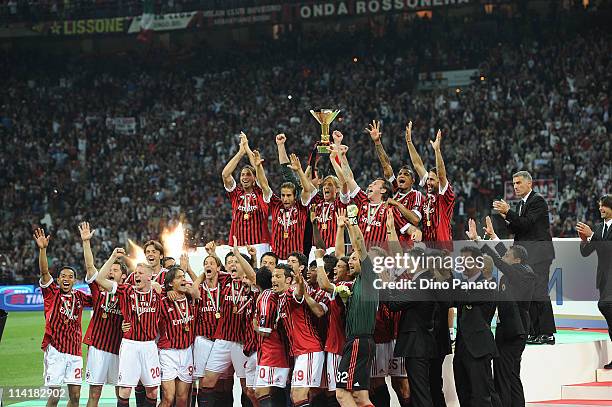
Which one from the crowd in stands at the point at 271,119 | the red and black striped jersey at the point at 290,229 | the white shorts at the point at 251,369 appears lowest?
the white shorts at the point at 251,369

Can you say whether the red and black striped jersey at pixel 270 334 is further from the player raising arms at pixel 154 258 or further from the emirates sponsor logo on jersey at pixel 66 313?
the emirates sponsor logo on jersey at pixel 66 313

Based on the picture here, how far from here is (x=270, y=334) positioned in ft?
32.2

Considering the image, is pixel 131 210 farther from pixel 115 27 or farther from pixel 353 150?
pixel 115 27

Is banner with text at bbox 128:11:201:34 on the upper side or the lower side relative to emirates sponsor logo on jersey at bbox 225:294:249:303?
upper

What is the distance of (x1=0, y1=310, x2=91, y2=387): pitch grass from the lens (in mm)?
15688

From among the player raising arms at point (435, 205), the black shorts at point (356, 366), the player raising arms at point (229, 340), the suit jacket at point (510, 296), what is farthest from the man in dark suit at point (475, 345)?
the player raising arms at point (229, 340)

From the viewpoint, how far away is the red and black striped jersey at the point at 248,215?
1205 centimetres

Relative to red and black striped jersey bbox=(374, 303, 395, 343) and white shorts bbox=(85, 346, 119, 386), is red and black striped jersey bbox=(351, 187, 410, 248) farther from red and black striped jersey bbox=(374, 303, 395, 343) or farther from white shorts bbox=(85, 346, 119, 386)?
white shorts bbox=(85, 346, 119, 386)

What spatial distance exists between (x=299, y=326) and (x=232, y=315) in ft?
3.88

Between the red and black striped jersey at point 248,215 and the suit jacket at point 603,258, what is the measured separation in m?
3.67

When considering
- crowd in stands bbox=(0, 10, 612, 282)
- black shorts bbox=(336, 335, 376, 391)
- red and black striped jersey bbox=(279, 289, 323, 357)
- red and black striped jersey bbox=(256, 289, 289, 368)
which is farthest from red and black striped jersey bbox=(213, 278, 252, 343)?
crowd in stands bbox=(0, 10, 612, 282)

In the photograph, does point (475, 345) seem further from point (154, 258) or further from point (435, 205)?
point (154, 258)

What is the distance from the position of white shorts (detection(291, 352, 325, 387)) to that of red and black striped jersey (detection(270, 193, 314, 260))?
2341 millimetres

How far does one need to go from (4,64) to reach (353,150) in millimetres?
15892
